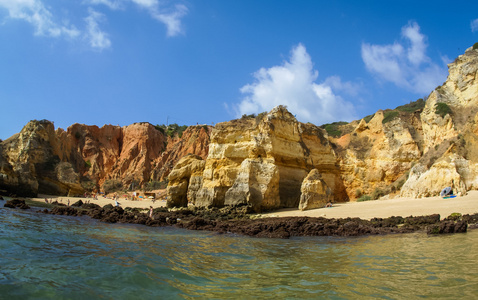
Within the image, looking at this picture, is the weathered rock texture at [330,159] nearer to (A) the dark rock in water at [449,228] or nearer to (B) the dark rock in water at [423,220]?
(B) the dark rock in water at [423,220]

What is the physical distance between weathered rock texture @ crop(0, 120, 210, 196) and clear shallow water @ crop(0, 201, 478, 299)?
87.4 ft

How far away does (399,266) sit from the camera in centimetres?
553

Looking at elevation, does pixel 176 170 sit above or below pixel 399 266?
above

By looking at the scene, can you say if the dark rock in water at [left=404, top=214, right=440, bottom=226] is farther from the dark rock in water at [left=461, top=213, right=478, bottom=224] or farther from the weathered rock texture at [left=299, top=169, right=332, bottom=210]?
the weathered rock texture at [left=299, top=169, right=332, bottom=210]

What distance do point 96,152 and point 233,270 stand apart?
50.1m

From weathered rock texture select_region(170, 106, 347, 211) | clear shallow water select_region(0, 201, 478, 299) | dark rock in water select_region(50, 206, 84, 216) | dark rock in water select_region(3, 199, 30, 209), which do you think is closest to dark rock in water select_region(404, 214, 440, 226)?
clear shallow water select_region(0, 201, 478, 299)

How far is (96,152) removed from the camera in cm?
5047

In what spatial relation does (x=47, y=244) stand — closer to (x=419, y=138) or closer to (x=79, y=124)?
(x=419, y=138)

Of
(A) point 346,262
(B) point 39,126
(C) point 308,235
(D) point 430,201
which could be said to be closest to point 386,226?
(C) point 308,235

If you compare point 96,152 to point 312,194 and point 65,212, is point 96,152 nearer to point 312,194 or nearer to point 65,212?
point 65,212

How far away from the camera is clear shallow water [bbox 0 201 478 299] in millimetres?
4027

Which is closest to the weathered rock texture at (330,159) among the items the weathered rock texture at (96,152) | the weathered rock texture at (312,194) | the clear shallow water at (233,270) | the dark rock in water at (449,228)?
the weathered rock texture at (312,194)

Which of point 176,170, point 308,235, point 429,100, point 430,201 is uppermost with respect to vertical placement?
point 429,100

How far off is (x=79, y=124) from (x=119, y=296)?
54.5 m
